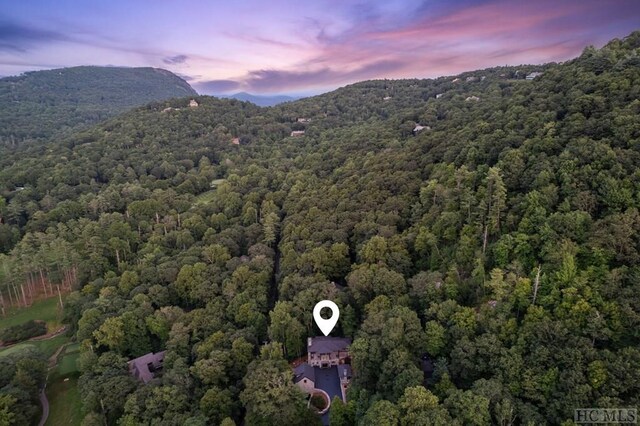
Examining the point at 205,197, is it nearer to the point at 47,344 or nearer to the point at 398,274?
the point at 47,344

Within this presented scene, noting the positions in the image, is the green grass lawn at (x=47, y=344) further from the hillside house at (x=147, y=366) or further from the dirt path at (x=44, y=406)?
the hillside house at (x=147, y=366)

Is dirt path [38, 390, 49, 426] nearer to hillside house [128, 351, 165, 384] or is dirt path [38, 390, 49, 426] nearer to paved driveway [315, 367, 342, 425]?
hillside house [128, 351, 165, 384]

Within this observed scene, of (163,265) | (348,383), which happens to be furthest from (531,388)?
(163,265)

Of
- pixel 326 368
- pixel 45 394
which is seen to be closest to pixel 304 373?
pixel 326 368

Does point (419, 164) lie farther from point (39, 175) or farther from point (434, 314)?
point (39, 175)

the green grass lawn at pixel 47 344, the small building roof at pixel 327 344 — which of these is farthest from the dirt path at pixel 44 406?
the small building roof at pixel 327 344

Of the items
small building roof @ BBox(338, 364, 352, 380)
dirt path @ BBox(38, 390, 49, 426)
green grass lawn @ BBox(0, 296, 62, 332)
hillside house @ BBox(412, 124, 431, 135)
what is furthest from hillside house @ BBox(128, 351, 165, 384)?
hillside house @ BBox(412, 124, 431, 135)
